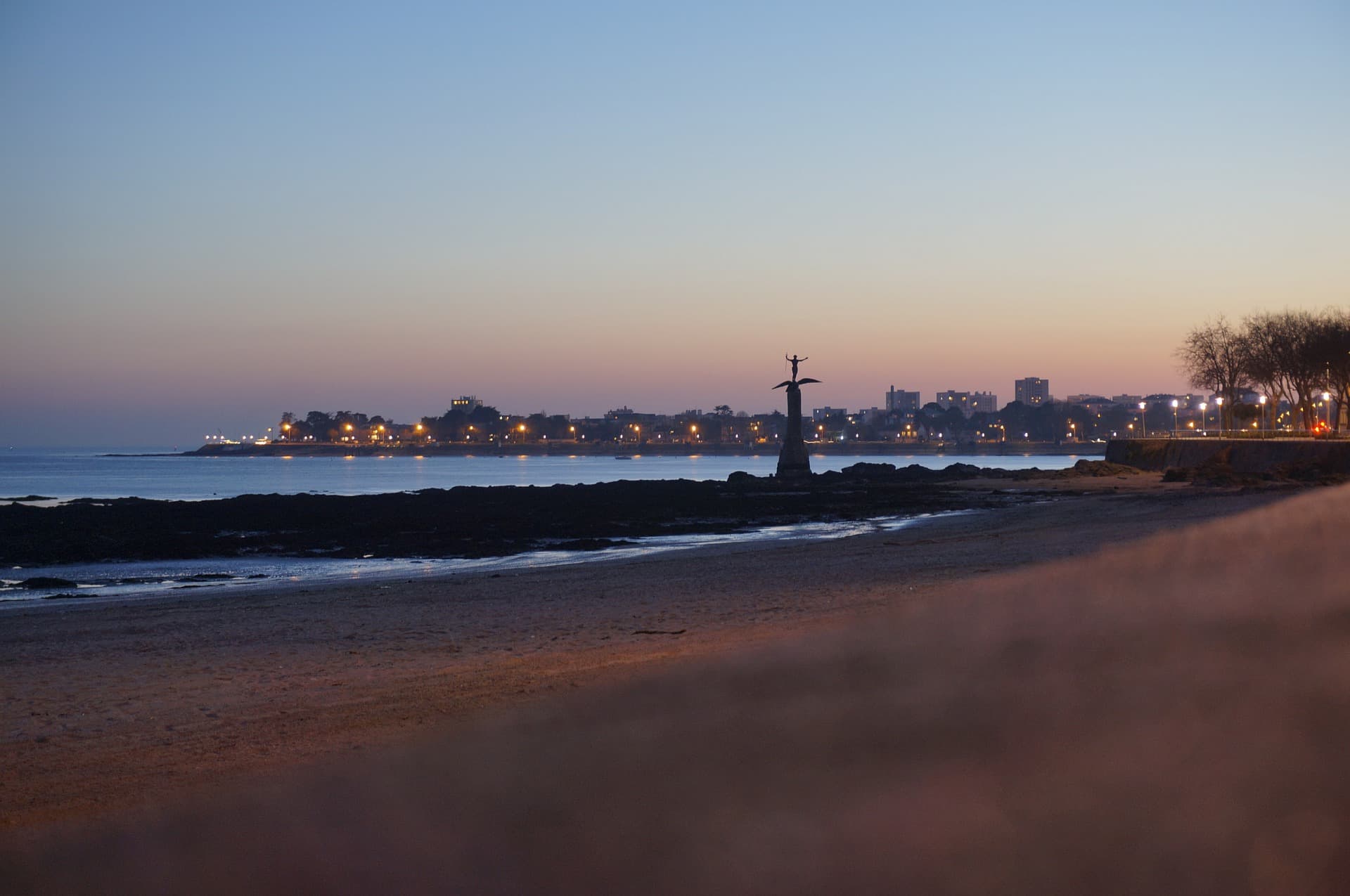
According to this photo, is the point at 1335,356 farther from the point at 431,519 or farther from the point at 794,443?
the point at 431,519

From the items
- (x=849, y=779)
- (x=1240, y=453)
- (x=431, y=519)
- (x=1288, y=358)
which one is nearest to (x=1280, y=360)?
(x=1288, y=358)

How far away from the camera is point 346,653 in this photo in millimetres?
10125

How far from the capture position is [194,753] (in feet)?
20.8

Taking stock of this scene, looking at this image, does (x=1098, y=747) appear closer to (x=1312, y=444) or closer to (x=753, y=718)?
(x=753, y=718)

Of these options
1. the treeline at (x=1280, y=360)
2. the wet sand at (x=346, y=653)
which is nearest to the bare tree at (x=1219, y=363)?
the treeline at (x=1280, y=360)

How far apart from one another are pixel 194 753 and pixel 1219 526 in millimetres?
18139

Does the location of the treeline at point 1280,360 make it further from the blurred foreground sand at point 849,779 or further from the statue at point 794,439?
the blurred foreground sand at point 849,779

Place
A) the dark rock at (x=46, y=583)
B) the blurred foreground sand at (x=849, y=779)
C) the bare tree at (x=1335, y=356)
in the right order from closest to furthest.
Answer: the blurred foreground sand at (x=849, y=779)
the dark rock at (x=46, y=583)
the bare tree at (x=1335, y=356)

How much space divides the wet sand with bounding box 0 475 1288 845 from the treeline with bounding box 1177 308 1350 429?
46.7 meters

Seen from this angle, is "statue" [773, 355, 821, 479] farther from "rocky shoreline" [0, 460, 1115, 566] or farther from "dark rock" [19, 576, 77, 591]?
"dark rock" [19, 576, 77, 591]

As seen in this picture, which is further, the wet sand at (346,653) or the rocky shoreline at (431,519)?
the rocky shoreline at (431,519)

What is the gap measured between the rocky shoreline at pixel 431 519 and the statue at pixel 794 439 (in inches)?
554

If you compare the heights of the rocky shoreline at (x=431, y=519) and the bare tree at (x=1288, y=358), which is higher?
the bare tree at (x=1288, y=358)

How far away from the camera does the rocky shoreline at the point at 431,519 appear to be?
83.8 ft
